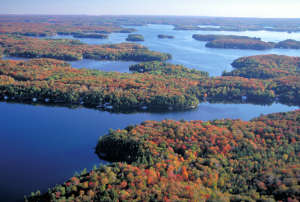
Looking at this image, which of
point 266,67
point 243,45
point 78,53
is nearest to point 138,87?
point 266,67

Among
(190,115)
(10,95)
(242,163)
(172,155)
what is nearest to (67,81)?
(10,95)

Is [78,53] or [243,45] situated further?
[243,45]

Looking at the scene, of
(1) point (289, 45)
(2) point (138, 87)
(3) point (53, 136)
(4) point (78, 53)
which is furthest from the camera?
(1) point (289, 45)

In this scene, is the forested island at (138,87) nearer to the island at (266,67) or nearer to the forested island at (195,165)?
the island at (266,67)

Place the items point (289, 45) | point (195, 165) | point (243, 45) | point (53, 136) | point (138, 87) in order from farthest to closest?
point (289, 45) < point (243, 45) < point (138, 87) < point (53, 136) < point (195, 165)

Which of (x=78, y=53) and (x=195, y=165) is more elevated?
(x=78, y=53)

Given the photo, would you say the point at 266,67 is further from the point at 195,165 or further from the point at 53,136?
the point at 53,136

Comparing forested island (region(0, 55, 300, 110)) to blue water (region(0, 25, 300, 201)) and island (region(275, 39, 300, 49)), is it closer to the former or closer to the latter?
blue water (region(0, 25, 300, 201))

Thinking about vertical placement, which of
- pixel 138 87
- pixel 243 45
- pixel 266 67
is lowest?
pixel 138 87
